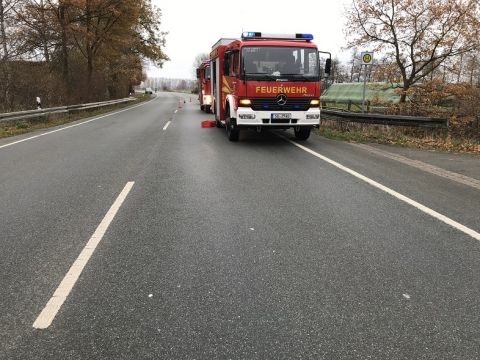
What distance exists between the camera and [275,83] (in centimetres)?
1077

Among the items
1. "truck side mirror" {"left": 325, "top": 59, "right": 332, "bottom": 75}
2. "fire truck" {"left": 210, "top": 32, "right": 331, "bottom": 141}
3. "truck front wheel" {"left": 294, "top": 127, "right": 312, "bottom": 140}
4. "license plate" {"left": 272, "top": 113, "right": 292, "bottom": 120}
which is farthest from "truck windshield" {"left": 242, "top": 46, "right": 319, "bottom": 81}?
"truck front wheel" {"left": 294, "top": 127, "right": 312, "bottom": 140}

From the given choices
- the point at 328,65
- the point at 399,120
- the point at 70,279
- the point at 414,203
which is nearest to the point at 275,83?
the point at 328,65

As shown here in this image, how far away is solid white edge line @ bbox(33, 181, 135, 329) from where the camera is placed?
289 centimetres

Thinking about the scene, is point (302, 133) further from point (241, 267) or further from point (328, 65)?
point (241, 267)

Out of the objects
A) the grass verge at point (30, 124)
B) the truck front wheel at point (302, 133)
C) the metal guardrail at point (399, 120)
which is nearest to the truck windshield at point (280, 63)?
the truck front wheel at point (302, 133)

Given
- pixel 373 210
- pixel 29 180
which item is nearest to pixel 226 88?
pixel 29 180

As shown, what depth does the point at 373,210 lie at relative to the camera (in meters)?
5.43

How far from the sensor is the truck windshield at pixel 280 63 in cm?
1080

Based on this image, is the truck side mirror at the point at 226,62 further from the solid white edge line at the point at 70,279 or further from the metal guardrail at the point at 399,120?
the solid white edge line at the point at 70,279

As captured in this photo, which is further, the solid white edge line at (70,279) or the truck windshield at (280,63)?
the truck windshield at (280,63)

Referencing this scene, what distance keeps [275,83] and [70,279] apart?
8413 mm

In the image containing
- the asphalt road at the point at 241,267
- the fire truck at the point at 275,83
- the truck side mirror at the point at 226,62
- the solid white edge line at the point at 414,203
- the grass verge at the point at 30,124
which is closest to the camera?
the asphalt road at the point at 241,267

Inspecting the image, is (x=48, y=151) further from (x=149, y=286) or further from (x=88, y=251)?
(x=149, y=286)

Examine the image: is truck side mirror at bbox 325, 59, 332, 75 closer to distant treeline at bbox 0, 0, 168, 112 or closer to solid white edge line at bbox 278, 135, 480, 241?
solid white edge line at bbox 278, 135, 480, 241
